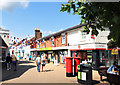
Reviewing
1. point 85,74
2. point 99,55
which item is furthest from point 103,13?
point 99,55

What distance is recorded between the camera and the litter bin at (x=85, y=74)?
24.2 feet

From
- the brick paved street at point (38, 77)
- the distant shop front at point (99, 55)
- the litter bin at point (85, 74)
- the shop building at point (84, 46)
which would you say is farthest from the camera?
the shop building at point (84, 46)

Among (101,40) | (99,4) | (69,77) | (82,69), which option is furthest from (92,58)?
(99,4)

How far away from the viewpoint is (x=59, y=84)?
7484 millimetres

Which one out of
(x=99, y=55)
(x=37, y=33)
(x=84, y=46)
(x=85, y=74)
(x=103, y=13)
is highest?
(x=37, y=33)

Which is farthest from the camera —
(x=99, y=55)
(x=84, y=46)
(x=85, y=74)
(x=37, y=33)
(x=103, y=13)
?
(x=37, y=33)

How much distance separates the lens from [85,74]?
7.50m

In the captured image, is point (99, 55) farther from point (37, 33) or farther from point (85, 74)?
point (37, 33)

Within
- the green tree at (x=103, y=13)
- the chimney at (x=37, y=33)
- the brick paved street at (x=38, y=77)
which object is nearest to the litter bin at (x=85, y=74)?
the brick paved street at (x=38, y=77)

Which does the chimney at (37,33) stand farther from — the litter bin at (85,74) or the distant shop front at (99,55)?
the litter bin at (85,74)

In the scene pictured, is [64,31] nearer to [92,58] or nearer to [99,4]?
[92,58]

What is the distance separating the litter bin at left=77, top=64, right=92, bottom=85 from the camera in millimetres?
7387

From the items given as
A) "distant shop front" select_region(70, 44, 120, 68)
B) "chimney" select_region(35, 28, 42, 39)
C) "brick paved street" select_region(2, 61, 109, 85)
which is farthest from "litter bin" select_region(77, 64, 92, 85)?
"chimney" select_region(35, 28, 42, 39)

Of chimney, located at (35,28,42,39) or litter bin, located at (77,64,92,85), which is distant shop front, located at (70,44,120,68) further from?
chimney, located at (35,28,42,39)
